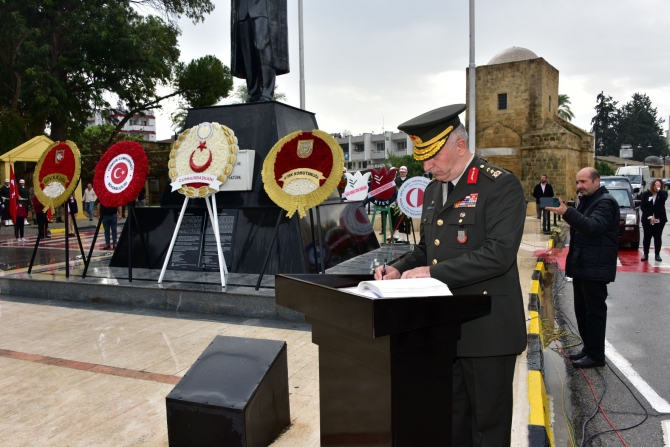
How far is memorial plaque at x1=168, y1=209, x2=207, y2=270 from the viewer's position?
7262 mm

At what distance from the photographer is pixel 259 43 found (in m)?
7.95

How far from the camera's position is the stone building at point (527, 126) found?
3434 cm

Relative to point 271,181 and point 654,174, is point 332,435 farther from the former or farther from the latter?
point 654,174

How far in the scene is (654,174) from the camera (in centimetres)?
7756

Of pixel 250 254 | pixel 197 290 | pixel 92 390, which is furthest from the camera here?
pixel 250 254

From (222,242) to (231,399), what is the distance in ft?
14.9

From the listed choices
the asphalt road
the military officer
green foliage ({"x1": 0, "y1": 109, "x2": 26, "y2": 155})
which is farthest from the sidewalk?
green foliage ({"x1": 0, "y1": 109, "x2": 26, "y2": 155})

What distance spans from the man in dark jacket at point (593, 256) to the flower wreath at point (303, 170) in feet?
8.49

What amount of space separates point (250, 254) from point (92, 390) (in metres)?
3.31

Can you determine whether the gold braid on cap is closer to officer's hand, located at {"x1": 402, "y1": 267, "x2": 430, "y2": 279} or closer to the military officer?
the military officer

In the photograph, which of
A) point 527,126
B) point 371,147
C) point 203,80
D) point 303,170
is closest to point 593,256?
point 303,170

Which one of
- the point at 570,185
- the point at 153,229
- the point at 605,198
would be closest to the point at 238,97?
the point at 570,185

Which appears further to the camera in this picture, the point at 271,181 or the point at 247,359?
the point at 271,181

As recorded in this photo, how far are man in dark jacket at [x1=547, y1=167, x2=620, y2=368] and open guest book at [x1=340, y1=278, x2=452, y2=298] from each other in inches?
114
